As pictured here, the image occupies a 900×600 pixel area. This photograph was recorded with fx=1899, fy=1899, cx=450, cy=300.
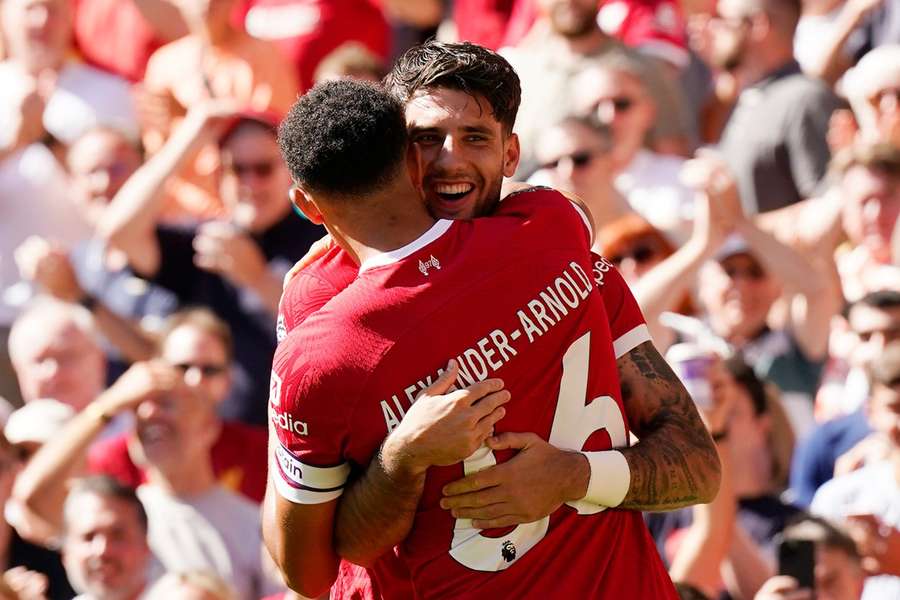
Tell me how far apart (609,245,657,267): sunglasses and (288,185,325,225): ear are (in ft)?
11.0

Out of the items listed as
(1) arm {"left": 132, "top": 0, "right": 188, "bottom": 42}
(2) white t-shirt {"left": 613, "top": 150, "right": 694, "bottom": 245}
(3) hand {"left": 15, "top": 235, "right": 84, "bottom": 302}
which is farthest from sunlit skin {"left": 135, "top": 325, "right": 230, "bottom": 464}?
(1) arm {"left": 132, "top": 0, "right": 188, "bottom": 42}

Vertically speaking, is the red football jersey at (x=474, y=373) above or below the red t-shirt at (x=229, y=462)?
above

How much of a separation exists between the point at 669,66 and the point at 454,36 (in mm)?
1137

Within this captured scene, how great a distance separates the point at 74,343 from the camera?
7.12 m

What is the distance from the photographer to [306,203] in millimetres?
3477

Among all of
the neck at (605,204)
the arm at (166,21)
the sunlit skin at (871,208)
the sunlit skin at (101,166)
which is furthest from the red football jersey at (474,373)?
the arm at (166,21)

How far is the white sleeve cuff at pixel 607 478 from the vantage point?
3.51 meters

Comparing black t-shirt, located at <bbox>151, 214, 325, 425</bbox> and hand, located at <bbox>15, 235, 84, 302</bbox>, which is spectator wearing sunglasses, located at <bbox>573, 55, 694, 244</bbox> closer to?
black t-shirt, located at <bbox>151, 214, 325, 425</bbox>

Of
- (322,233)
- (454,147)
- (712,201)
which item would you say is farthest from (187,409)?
(454,147)

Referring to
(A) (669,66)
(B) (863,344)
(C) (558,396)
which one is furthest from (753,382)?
(C) (558,396)

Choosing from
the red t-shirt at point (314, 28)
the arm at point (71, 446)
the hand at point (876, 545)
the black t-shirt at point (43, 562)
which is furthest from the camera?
the red t-shirt at point (314, 28)

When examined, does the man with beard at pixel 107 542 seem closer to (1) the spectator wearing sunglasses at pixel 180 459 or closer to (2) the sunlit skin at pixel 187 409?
(1) the spectator wearing sunglasses at pixel 180 459

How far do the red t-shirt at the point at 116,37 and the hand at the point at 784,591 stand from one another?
4619 mm

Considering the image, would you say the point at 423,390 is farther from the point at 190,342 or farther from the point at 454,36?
the point at 454,36
